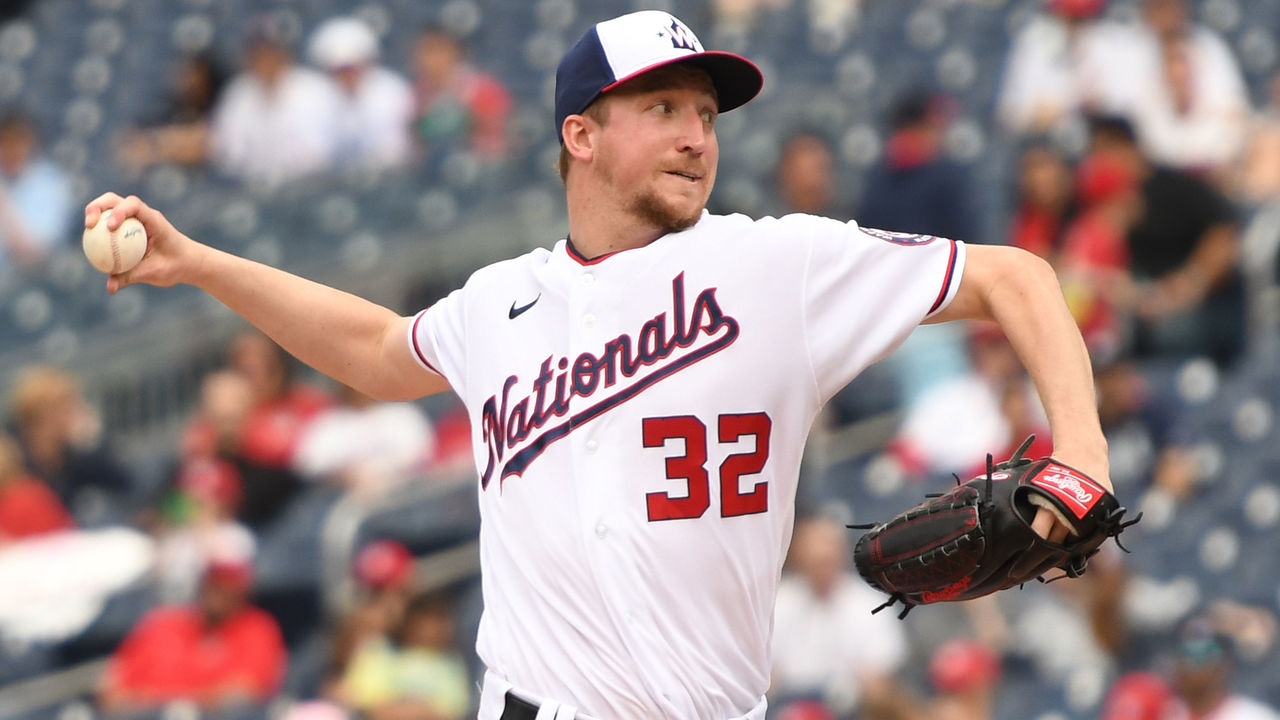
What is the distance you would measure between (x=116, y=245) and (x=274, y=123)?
660 centimetres

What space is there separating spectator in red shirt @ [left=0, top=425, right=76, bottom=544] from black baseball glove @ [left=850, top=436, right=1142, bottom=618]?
17.6 ft

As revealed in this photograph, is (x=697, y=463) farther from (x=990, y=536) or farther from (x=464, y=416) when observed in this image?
(x=464, y=416)

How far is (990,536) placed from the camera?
2.47 meters

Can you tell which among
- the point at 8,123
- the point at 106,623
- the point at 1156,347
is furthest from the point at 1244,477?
the point at 8,123

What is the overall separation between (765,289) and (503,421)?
48 cm

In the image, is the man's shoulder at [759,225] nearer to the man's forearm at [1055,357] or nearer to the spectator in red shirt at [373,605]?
the man's forearm at [1055,357]

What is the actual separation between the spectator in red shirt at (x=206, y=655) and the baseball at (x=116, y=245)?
3753mm

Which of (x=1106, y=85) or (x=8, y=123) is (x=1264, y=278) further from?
(x=8, y=123)

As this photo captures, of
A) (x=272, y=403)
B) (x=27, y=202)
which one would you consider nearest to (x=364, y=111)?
(x=27, y=202)

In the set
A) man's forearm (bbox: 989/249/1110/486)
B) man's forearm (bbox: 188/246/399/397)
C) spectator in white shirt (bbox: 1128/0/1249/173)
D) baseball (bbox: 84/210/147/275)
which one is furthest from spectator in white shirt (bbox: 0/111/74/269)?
man's forearm (bbox: 989/249/1110/486)

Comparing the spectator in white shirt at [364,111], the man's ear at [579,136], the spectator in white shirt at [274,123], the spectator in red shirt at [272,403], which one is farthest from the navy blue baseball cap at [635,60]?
the spectator in white shirt at [274,123]

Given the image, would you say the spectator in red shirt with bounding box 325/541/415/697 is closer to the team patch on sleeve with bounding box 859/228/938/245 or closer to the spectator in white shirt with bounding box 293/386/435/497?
the spectator in white shirt with bounding box 293/386/435/497

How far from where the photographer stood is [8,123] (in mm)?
9672

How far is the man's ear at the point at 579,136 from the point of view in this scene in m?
2.91
